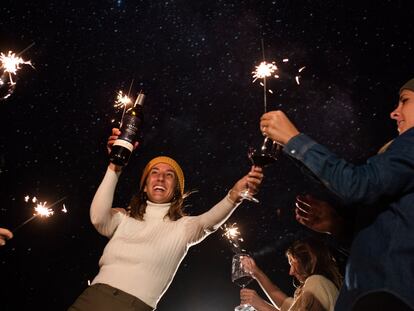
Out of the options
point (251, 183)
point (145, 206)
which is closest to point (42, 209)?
point (145, 206)

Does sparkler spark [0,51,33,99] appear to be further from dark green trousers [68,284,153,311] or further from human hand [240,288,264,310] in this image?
human hand [240,288,264,310]

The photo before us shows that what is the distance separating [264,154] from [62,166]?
11.9m

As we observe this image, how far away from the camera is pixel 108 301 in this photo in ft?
8.25

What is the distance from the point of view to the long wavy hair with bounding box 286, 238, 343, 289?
408 centimetres

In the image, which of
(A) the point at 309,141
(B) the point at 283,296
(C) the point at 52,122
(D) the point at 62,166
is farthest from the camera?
(D) the point at 62,166

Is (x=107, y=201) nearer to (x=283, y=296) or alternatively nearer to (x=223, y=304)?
(x=283, y=296)

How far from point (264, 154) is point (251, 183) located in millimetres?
276

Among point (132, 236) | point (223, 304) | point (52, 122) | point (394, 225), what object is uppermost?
point (52, 122)

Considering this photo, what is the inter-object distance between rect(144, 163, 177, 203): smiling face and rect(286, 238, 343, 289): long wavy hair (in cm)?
196

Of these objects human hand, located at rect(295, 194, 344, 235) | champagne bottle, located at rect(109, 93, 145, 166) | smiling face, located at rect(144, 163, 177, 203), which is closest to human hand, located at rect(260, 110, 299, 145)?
human hand, located at rect(295, 194, 344, 235)

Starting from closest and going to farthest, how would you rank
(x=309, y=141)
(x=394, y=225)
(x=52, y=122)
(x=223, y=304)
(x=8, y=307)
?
(x=394, y=225)
(x=309, y=141)
(x=52, y=122)
(x=8, y=307)
(x=223, y=304)

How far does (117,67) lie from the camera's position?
10.3 meters

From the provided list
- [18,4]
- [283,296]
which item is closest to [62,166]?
[18,4]

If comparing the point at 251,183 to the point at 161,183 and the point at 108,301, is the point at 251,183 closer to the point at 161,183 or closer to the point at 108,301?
the point at 161,183
